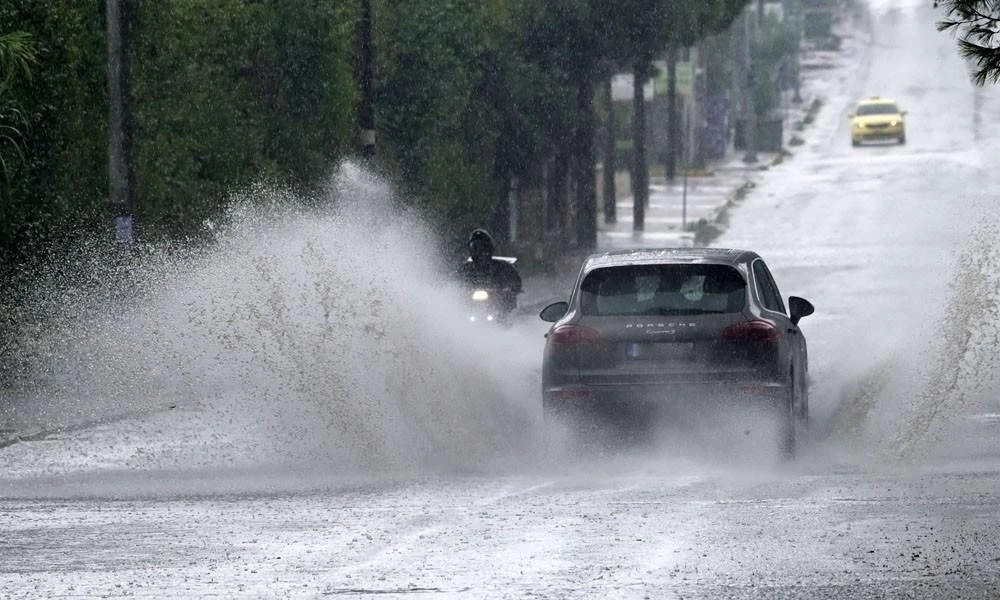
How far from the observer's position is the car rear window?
14.8 metres

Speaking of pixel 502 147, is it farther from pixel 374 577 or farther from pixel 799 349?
pixel 374 577

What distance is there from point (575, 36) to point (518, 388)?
81.4 feet

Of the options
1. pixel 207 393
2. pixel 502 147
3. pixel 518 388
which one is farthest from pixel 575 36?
pixel 518 388

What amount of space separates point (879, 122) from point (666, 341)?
62988 mm

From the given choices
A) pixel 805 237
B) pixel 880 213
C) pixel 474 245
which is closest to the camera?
pixel 474 245

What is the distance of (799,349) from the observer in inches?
630

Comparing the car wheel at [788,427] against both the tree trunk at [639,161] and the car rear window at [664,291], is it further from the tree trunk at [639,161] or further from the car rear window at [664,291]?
the tree trunk at [639,161]

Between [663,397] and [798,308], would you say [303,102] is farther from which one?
[663,397]

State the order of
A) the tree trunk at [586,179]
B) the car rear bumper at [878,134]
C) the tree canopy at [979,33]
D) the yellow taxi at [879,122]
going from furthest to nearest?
the car rear bumper at [878,134], the yellow taxi at [879,122], the tree trunk at [586,179], the tree canopy at [979,33]

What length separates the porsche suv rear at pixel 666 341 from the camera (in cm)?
1457

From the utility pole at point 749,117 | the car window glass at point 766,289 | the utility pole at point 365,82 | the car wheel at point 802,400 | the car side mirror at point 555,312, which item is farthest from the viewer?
the utility pole at point 749,117

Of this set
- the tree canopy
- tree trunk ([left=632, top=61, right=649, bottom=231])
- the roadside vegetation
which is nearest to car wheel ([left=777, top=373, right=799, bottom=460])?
the tree canopy

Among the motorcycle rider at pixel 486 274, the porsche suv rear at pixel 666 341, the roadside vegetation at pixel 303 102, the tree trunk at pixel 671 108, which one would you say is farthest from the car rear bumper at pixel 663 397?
the tree trunk at pixel 671 108

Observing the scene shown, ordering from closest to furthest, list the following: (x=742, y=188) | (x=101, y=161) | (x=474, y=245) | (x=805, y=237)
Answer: (x=474, y=245) < (x=101, y=161) < (x=805, y=237) < (x=742, y=188)
